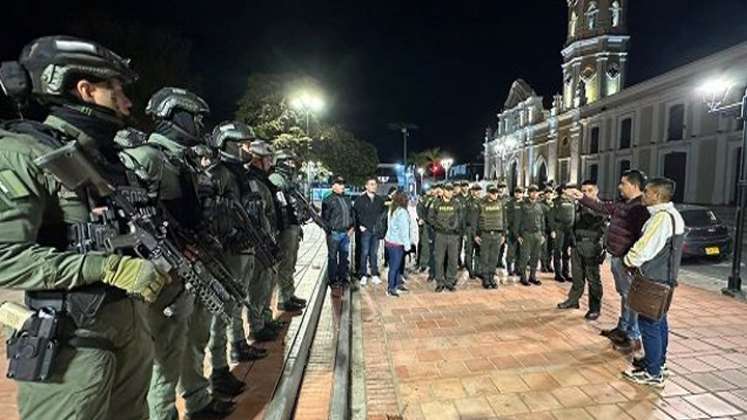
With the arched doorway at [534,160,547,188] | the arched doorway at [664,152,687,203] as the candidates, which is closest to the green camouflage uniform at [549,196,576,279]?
the arched doorway at [664,152,687,203]

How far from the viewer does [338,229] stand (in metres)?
7.26

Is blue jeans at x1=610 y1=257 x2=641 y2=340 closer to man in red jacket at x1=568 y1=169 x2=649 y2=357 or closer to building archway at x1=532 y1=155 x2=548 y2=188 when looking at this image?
man in red jacket at x1=568 y1=169 x2=649 y2=357

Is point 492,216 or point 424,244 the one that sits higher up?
point 492,216

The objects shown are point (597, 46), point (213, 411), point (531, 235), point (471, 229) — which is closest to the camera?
point (213, 411)

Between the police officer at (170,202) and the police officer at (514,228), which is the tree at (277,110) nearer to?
the police officer at (514,228)

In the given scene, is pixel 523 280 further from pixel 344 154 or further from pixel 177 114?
pixel 344 154

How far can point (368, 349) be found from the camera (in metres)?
4.80

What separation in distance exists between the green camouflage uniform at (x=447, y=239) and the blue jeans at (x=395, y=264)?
67 centimetres

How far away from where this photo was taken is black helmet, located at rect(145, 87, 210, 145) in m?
3.08

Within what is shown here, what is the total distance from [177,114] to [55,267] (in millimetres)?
1751

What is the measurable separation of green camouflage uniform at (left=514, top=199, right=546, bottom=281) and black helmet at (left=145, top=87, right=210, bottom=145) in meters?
6.39

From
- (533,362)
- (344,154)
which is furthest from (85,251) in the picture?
(344,154)

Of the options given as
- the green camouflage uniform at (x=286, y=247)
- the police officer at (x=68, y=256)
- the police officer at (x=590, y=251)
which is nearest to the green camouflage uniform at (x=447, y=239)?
the police officer at (x=590, y=251)

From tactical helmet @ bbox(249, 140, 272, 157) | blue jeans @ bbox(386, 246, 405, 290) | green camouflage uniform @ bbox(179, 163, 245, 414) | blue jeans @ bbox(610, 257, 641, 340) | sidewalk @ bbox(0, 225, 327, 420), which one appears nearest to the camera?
green camouflage uniform @ bbox(179, 163, 245, 414)
